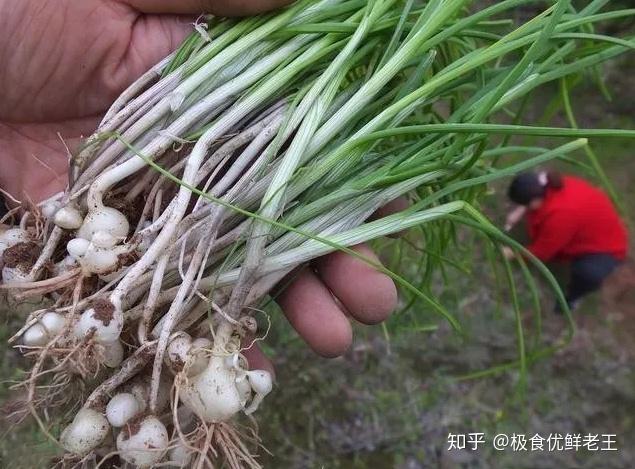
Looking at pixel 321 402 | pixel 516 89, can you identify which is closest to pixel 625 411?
pixel 321 402

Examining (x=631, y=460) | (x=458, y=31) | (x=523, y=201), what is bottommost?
(x=631, y=460)

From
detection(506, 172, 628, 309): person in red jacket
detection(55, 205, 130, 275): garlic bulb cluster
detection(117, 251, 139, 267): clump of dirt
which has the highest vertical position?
detection(55, 205, 130, 275): garlic bulb cluster

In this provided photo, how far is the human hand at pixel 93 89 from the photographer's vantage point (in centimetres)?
92

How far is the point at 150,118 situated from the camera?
32.8 inches

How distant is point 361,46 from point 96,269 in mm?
457

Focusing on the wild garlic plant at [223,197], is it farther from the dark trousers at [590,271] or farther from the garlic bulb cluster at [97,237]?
the dark trousers at [590,271]

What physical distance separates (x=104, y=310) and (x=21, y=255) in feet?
0.56

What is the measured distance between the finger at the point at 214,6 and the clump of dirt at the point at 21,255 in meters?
0.39

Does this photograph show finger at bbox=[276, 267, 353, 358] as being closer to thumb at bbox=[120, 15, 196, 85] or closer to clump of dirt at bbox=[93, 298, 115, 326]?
clump of dirt at bbox=[93, 298, 115, 326]

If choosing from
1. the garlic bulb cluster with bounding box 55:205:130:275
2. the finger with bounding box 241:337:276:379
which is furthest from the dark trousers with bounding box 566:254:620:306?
the garlic bulb cluster with bounding box 55:205:130:275

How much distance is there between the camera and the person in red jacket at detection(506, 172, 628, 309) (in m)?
2.16

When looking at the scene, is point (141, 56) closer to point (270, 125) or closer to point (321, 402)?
point (270, 125)

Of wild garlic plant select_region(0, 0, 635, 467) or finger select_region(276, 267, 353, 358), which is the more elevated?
wild garlic plant select_region(0, 0, 635, 467)

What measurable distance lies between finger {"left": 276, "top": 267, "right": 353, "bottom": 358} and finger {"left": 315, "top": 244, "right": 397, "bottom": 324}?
0.02 metres
